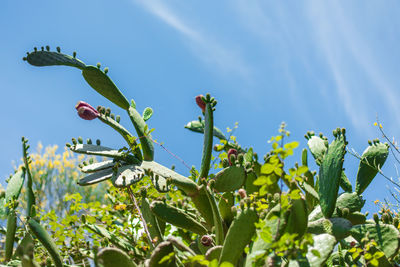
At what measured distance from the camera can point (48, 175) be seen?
1216 centimetres

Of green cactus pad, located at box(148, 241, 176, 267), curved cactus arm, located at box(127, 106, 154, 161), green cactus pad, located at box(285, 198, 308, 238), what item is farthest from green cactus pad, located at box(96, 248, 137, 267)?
curved cactus arm, located at box(127, 106, 154, 161)

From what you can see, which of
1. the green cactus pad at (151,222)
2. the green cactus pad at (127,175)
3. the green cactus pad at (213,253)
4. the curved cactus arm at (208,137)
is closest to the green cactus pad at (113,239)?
the green cactus pad at (151,222)

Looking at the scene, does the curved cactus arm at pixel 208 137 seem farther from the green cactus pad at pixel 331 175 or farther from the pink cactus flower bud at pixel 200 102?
the green cactus pad at pixel 331 175

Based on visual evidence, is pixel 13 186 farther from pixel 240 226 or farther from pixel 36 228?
pixel 240 226

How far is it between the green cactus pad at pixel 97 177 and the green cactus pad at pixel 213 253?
79 centimetres

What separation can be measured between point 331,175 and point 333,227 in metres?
0.24

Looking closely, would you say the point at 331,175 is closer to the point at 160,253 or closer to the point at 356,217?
the point at 356,217

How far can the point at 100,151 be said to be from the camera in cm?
220

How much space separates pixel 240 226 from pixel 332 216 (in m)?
0.58

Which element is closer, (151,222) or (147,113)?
(151,222)

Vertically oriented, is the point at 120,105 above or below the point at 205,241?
above

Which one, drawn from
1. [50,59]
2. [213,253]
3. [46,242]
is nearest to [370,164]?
[213,253]

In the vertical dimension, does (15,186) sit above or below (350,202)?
above

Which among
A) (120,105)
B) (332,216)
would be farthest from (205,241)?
(120,105)
